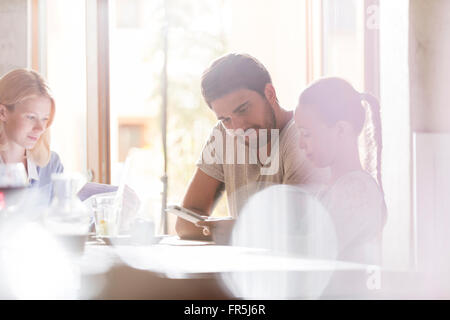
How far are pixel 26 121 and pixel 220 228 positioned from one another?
67cm

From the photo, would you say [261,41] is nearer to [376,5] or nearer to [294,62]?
[294,62]

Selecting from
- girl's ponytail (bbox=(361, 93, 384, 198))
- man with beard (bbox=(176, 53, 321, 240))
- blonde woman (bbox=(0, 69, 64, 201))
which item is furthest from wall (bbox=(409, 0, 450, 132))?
blonde woman (bbox=(0, 69, 64, 201))

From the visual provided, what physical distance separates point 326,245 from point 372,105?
42 cm

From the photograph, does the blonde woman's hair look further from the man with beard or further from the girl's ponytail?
the girl's ponytail

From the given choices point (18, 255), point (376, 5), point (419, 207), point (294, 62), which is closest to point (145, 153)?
point (294, 62)

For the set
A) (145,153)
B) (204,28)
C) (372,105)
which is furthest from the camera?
(204,28)

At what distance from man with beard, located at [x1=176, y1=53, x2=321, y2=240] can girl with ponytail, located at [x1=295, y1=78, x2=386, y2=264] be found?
6.7 inches

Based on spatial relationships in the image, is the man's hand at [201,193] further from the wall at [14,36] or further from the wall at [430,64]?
the wall at [14,36]

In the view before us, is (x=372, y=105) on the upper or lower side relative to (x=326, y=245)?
upper

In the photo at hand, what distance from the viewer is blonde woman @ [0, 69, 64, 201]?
1312 mm

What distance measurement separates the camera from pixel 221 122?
1559mm

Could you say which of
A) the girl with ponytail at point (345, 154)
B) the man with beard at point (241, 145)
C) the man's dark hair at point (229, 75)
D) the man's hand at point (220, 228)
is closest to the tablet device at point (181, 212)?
the man's hand at point (220, 228)

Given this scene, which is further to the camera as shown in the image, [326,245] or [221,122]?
[221,122]
